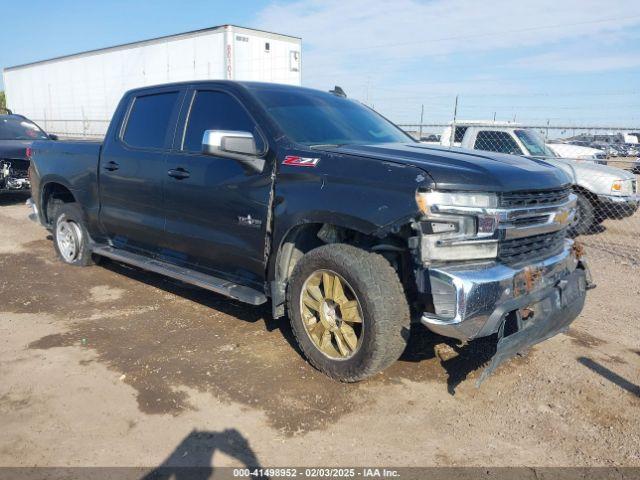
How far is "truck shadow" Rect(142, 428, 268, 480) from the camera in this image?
9.00 feet

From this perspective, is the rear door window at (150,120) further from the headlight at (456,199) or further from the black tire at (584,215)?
the black tire at (584,215)

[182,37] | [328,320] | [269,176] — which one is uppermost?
[182,37]

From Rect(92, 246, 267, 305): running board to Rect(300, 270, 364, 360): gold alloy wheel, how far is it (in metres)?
0.45

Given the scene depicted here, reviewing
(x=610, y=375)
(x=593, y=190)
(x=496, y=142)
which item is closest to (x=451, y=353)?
(x=610, y=375)

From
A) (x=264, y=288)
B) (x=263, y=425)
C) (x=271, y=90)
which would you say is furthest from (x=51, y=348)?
(x=271, y=90)

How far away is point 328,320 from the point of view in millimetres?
3693

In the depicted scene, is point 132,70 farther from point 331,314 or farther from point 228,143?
point 331,314

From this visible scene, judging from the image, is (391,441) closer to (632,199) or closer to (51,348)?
(51,348)

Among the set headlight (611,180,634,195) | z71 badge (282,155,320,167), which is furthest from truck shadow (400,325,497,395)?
headlight (611,180,634,195)

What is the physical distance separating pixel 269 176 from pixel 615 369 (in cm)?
290

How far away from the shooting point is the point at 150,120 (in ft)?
16.8

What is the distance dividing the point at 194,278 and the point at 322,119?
167 cm

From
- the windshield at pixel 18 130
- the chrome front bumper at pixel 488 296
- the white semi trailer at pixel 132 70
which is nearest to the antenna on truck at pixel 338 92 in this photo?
the chrome front bumper at pixel 488 296

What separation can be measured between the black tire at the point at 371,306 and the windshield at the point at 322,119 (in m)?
0.97
